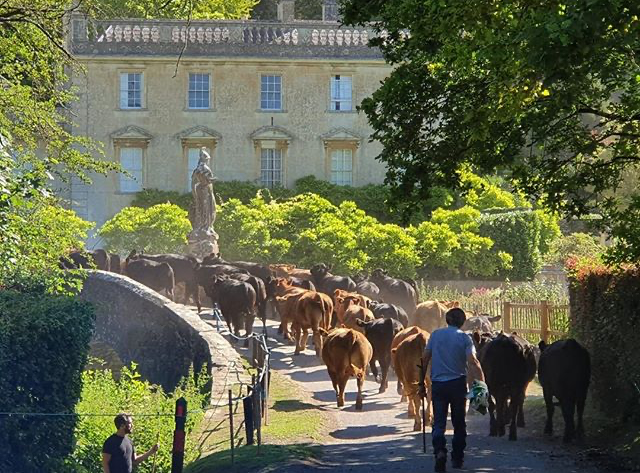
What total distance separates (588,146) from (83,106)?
142 ft

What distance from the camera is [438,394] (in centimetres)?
1515

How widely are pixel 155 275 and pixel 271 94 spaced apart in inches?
858

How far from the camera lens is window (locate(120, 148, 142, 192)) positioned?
198 ft

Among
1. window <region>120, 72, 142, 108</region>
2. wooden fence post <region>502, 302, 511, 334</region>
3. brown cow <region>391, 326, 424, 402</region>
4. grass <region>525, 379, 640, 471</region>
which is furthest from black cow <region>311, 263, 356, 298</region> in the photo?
window <region>120, 72, 142, 108</region>

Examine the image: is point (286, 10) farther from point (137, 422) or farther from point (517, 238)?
point (137, 422)

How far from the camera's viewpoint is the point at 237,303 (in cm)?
3269

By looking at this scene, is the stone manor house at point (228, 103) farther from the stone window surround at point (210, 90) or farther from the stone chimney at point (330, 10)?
the stone chimney at point (330, 10)

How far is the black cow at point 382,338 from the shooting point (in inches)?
939

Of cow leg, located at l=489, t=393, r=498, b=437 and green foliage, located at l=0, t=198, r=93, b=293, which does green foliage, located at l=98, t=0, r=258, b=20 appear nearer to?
green foliage, located at l=0, t=198, r=93, b=293

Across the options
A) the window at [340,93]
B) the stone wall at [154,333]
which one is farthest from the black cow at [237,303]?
the window at [340,93]

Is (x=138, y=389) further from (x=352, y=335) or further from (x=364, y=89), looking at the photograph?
(x=364, y=89)

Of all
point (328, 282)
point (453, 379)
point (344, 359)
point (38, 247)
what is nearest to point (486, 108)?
point (453, 379)

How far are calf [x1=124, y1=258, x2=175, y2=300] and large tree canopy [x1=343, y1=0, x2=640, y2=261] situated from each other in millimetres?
20137

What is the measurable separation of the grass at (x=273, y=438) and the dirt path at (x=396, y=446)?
0.77 feet
